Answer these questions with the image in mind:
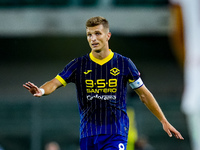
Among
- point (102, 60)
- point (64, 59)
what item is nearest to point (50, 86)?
point (102, 60)

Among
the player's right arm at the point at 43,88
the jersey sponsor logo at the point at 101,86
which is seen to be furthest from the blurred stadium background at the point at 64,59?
the player's right arm at the point at 43,88

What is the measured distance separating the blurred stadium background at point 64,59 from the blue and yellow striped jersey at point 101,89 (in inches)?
385

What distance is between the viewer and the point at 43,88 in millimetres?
5629

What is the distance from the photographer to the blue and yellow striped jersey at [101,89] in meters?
5.75

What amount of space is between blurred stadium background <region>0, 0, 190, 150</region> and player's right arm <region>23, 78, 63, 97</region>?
392 inches

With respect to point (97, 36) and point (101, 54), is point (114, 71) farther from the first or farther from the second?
point (97, 36)

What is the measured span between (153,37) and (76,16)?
11.3 ft

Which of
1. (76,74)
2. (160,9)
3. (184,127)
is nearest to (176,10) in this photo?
(160,9)

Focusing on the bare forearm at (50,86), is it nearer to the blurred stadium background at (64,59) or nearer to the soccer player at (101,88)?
the soccer player at (101,88)

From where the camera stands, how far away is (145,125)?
15711 millimetres

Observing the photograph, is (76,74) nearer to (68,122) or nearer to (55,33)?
(68,122)

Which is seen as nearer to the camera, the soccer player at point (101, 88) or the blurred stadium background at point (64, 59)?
the soccer player at point (101, 88)

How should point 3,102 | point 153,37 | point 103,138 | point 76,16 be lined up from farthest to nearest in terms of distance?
point 153,37, point 76,16, point 3,102, point 103,138

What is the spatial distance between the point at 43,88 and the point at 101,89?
0.72 meters
